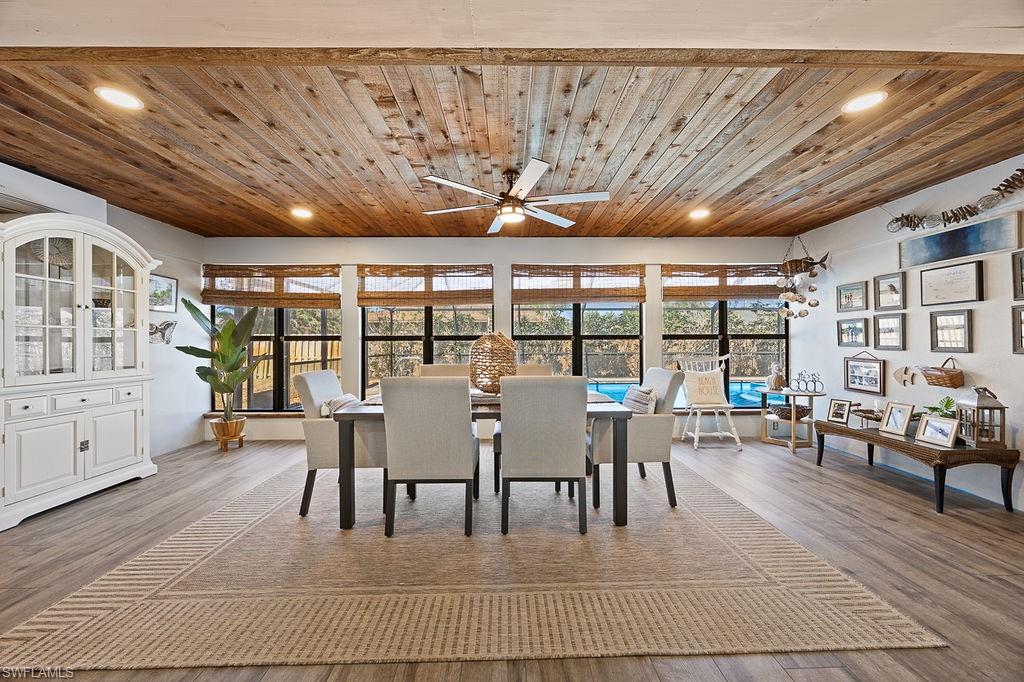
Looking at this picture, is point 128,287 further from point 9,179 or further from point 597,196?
point 597,196

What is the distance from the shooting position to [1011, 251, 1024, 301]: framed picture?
10.7 ft

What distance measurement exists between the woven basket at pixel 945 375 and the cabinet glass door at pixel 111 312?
6508 millimetres

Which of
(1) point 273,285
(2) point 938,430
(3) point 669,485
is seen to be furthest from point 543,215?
(1) point 273,285

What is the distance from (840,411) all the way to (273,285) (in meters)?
6.22

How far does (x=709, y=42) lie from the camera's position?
5.56ft

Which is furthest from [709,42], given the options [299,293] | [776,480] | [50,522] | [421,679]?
[299,293]

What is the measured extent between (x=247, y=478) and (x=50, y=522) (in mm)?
1231

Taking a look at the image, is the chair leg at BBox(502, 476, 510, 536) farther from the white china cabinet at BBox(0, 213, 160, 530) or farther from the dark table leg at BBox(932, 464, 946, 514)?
the white china cabinet at BBox(0, 213, 160, 530)

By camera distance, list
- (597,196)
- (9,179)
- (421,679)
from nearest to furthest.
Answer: (421,679), (597,196), (9,179)

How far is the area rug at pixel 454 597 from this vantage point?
1845mm

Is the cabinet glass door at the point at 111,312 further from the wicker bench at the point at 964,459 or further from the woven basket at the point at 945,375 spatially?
the woven basket at the point at 945,375

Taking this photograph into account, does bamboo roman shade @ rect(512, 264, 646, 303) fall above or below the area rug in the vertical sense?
above

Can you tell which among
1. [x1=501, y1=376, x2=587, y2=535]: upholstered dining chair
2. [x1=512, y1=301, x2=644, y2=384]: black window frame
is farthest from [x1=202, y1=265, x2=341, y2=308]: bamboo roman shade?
[x1=501, y1=376, x2=587, y2=535]: upholstered dining chair

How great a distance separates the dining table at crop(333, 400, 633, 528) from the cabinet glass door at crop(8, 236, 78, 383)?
7.06ft
